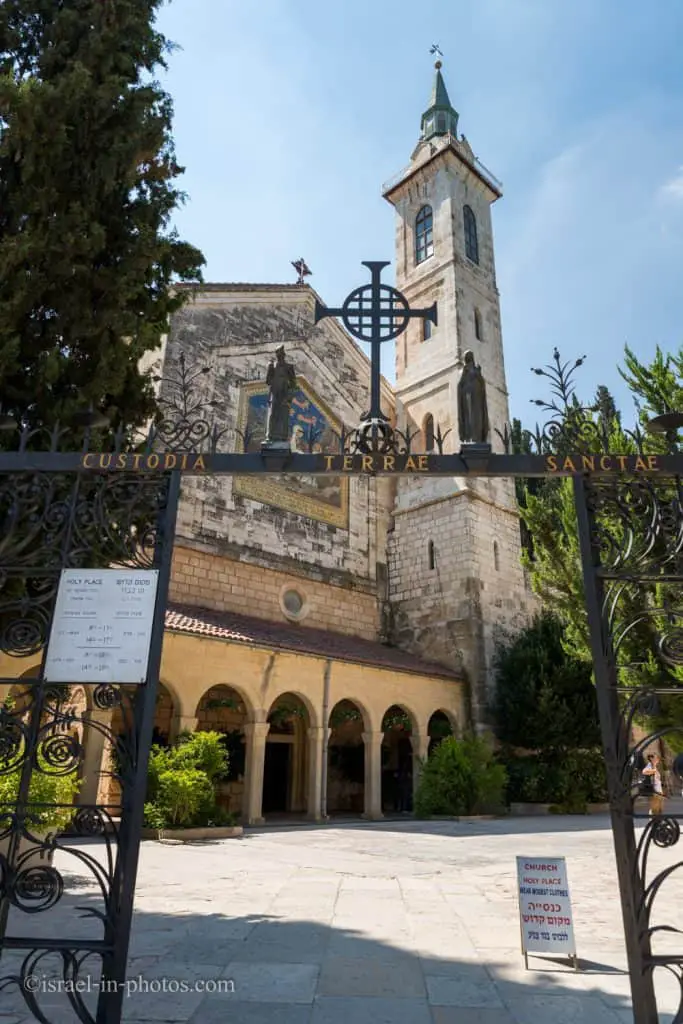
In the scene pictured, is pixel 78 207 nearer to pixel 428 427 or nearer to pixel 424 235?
pixel 428 427

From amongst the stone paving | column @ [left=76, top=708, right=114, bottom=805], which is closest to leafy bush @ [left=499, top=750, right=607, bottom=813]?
the stone paving

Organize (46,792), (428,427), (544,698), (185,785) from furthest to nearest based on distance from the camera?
1. (428,427)
2. (544,698)
3. (185,785)
4. (46,792)

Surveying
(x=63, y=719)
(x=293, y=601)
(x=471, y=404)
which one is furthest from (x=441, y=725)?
(x=63, y=719)

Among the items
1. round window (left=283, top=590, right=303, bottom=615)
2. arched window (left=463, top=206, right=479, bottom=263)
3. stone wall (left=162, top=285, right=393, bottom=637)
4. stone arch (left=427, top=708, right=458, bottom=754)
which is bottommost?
stone arch (left=427, top=708, right=458, bottom=754)

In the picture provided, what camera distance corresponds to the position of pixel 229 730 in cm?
1717

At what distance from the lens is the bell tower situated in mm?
20719

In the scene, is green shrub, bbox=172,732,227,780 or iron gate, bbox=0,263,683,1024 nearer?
iron gate, bbox=0,263,683,1024

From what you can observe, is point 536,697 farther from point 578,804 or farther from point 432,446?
point 432,446

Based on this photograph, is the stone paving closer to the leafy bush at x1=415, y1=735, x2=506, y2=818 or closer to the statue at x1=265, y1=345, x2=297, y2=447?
the statue at x1=265, y1=345, x2=297, y2=447

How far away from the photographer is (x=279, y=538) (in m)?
19.5

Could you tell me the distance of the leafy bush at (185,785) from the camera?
11.1 metres

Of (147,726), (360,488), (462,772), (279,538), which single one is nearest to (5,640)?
(147,726)

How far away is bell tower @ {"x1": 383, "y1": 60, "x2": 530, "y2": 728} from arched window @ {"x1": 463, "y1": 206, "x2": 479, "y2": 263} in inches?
2.1

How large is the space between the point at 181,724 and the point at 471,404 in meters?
10.5
